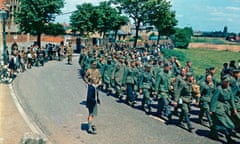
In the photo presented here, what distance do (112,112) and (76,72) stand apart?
13778mm

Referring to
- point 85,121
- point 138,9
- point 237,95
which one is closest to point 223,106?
point 237,95

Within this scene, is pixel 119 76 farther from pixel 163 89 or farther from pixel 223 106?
pixel 223 106

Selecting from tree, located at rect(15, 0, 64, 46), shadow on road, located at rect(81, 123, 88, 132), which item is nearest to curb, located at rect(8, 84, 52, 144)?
shadow on road, located at rect(81, 123, 88, 132)

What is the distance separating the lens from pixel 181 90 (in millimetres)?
12312

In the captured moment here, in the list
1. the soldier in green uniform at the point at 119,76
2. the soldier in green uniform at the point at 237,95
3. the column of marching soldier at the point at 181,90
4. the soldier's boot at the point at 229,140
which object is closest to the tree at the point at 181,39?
the column of marching soldier at the point at 181,90

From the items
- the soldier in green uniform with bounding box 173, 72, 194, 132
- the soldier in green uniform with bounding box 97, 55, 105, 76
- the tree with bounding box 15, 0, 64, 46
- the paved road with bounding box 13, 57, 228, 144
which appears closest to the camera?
the paved road with bounding box 13, 57, 228, 144

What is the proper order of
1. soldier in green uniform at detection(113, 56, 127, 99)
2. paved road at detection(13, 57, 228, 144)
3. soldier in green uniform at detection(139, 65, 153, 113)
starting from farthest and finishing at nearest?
soldier in green uniform at detection(113, 56, 127, 99) → soldier in green uniform at detection(139, 65, 153, 113) → paved road at detection(13, 57, 228, 144)

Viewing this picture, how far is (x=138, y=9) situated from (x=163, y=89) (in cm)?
3860

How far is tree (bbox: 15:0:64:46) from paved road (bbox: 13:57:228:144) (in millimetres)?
23364

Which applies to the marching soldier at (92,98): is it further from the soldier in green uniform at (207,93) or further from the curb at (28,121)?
the soldier in green uniform at (207,93)

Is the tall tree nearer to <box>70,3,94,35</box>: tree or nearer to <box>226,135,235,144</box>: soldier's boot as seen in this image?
<box>70,3,94,35</box>: tree

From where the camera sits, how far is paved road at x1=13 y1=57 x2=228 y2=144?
11.3 meters

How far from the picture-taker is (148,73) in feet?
49.1

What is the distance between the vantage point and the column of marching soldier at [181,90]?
10.9 metres
